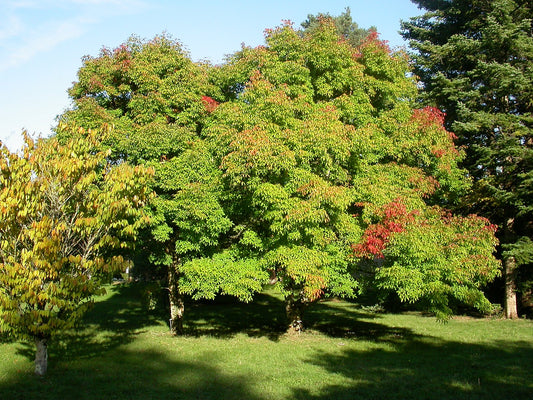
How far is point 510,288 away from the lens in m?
20.3

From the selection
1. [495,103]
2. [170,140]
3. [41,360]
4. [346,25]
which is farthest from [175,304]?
[346,25]

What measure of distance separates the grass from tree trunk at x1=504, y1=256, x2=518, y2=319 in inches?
53.7

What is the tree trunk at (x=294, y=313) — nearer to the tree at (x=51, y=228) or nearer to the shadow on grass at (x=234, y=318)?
the shadow on grass at (x=234, y=318)

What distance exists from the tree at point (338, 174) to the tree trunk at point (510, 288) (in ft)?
21.2

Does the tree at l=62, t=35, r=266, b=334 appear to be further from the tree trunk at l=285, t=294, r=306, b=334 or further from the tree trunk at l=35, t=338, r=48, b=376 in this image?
the tree trunk at l=35, t=338, r=48, b=376

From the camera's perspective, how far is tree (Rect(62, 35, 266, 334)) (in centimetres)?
1433

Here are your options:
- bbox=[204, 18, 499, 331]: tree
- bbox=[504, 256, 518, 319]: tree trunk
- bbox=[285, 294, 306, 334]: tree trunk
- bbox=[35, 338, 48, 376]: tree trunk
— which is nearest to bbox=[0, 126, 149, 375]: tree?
bbox=[35, 338, 48, 376]: tree trunk

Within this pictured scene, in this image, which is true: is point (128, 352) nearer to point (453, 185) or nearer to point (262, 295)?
point (453, 185)

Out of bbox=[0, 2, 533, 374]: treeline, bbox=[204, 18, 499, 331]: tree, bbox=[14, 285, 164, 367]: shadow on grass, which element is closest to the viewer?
bbox=[0, 2, 533, 374]: treeline

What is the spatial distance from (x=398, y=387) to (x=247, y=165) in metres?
7.02

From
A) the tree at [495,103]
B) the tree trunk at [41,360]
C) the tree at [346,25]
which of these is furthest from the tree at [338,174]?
the tree at [346,25]

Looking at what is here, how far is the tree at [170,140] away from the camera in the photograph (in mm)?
14328

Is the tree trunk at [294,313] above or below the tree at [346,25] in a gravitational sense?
below

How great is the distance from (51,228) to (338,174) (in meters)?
8.69
